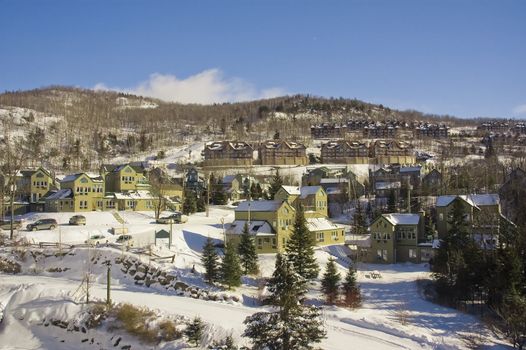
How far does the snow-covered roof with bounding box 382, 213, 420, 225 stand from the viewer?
4372 centimetres

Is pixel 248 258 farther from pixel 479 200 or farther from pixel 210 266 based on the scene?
pixel 479 200

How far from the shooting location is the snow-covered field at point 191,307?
2395cm

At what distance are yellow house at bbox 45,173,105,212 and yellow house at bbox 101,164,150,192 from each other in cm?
471

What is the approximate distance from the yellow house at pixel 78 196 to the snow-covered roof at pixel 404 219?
99.1 feet

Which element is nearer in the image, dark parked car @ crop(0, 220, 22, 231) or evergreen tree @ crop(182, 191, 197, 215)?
dark parked car @ crop(0, 220, 22, 231)

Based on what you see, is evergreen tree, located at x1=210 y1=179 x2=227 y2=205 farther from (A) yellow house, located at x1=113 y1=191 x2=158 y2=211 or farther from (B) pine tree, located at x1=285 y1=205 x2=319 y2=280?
(B) pine tree, located at x1=285 y1=205 x2=319 y2=280

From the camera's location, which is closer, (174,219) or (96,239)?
(96,239)

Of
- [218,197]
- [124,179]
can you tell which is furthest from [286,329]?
[218,197]

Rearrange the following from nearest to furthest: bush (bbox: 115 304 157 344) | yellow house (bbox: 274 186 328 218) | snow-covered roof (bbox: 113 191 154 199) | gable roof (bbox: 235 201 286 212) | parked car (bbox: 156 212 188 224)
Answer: bush (bbox: 115 304 157 344)
gable roof (bbox: 235 201 286 212)
parked car (bbox: 156 212 188 224)
snow-covered roof (bbox: 113 191 154 199)
yellow house (bbox: 274 186 328 218)

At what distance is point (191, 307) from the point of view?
2658 centimetres

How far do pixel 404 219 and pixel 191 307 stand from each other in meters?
24.6

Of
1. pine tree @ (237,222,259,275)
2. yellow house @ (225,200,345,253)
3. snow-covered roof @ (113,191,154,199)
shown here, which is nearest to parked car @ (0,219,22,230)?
snow-covered roof @ (113,191,154,199)

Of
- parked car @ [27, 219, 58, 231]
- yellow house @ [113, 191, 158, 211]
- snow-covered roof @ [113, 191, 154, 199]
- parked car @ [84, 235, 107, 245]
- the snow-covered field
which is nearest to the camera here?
the snow-covered field

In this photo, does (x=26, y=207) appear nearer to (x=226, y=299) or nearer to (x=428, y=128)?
(x=226, y=299)
